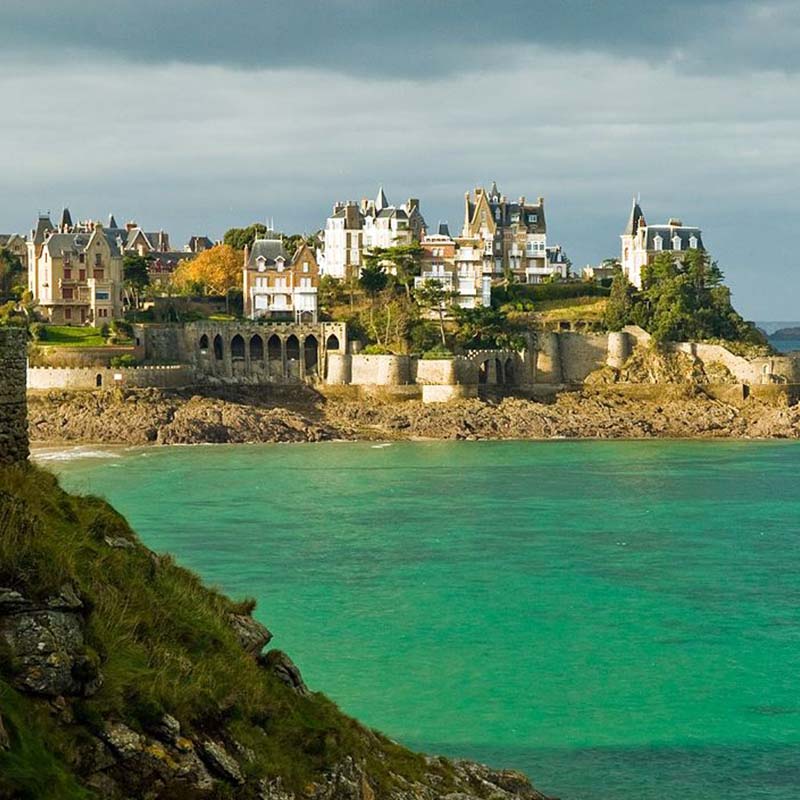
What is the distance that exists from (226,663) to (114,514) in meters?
2.36

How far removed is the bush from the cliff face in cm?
5157

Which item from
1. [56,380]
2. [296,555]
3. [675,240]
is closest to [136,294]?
[56,380]

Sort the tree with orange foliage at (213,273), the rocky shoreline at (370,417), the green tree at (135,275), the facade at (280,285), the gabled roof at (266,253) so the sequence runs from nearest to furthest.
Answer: the rocky shoreline at (370,417) < the green tree at (135,275) < the facade at (280,285) < the gabled roof at (266,253) < the tree with orange foliage at (213,273)

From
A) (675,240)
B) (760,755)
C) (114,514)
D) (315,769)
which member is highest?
(675,240)

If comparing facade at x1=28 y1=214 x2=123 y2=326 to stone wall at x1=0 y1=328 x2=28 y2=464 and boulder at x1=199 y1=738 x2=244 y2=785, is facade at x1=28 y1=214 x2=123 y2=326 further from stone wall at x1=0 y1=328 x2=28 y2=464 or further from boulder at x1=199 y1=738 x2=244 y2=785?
boulder at x1=199 y1=738 x2=244 y2=785

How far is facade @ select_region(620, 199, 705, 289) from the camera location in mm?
79625

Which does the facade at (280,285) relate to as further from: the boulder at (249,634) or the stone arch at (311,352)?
the boulder at (249,634)

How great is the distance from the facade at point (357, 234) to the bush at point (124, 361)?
15884mm

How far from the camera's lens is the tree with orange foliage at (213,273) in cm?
7962

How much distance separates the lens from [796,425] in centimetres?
6538

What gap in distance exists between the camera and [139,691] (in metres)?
10.4

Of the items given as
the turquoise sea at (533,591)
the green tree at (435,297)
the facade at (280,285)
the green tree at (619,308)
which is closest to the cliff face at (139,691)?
the turquoise sea at (533,591)

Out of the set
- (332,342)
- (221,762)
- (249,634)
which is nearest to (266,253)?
(332,342)

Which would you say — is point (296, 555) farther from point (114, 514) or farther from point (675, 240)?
point (675, 240)
